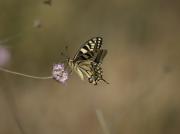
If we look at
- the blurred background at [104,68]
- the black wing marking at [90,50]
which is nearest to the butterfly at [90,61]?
the black wing marking at [90,50]

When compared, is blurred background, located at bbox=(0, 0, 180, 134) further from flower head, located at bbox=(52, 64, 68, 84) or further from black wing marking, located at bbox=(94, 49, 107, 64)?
black wing marking, located at bbox=(94, 49, 107, 64)

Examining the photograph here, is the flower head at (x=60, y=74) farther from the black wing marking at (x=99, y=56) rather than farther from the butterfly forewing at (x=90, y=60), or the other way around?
Result: the black wing marking at (x=99, y=56)

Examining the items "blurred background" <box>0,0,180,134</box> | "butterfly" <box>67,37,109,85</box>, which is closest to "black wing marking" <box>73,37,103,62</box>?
"butterfly" <box>67,37,109,85</box>

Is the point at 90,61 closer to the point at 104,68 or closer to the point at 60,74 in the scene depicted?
the point at 60,74
